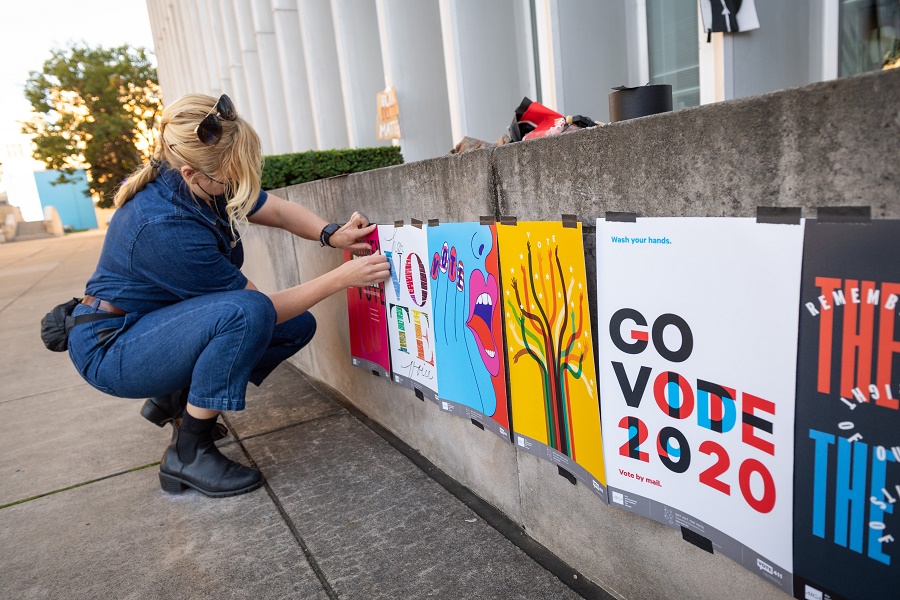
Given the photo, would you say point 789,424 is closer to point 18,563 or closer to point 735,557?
point 735,557

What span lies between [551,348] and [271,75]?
11105mm

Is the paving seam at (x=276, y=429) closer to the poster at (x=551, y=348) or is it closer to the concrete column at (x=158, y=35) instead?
the poster at (x=551, y=348)

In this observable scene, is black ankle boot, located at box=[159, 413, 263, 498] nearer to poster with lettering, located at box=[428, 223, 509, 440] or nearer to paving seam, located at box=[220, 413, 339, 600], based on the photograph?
paving seam, located at box=[220, 413, 339, 600]

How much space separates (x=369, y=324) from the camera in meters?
3.35

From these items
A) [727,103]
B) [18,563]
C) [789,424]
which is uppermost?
[727,103]

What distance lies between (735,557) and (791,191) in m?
0.87

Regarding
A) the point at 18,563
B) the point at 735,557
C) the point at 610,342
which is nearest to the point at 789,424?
the point at 735,557

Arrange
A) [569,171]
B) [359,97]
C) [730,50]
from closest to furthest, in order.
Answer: [569,171] < [730,50] < [359,97]

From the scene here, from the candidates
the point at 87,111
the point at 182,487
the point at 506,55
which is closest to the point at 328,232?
the point at 182,487

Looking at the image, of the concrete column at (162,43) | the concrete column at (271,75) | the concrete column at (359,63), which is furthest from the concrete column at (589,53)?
the concrete column at (162,43)

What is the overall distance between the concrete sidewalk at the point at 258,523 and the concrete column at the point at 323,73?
6.82 meters

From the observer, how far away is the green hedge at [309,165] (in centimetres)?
632

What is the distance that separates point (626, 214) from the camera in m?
1.70

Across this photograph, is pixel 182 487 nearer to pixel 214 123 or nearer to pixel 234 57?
pixel 214 123
